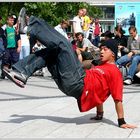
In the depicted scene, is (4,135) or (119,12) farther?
(119,12)

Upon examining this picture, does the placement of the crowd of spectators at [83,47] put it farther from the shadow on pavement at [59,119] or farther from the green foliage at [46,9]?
the green foliage at [46,9]

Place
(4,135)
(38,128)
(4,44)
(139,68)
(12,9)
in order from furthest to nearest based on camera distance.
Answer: (12,9)
(4,44)
(139,68)
(38,128)
(4,135)

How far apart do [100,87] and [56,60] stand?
0.75 meters

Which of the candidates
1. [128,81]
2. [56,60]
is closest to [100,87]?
[56,60]

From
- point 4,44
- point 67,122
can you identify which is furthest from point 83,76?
point 4,44

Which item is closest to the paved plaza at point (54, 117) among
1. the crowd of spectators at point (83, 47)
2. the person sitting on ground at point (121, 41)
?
the crowd of spectators at point (83, 47)

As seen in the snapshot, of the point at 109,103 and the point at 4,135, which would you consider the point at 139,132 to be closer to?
the point at 4,135

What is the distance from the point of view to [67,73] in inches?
273

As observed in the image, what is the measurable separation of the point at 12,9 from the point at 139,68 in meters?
18.4

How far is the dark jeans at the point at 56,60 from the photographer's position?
271 inches

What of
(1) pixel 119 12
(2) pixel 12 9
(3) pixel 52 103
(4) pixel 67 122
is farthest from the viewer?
(2) pixel 12 9

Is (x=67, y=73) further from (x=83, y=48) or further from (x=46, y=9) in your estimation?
(x=46, y=9)

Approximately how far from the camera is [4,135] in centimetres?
647

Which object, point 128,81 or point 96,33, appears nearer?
point 128,81
